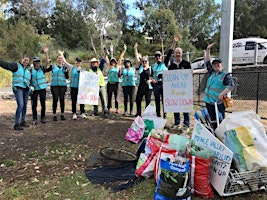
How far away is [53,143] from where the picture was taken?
5562 millimetres

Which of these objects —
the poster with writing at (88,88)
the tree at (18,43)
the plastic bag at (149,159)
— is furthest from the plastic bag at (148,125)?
the tree at (18,43)

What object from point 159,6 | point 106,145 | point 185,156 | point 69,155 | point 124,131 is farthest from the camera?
point 159,6

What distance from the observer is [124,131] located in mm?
6398

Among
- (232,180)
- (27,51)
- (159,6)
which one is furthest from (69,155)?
(159,6)

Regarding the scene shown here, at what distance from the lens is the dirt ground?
4328 millimetres

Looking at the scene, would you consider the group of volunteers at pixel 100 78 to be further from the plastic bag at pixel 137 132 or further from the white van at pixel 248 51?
the white van at pixel 248 51

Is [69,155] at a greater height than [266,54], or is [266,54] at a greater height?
[266,54]

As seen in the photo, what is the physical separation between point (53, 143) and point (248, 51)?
15.2m

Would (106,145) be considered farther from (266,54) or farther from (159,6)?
(159,6)

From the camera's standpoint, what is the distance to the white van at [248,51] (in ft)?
53.7

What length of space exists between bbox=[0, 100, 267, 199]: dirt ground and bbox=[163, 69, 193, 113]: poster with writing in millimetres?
1192

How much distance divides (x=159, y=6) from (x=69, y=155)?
114ft

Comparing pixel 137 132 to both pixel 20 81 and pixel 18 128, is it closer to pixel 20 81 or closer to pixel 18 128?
pixel 20 81

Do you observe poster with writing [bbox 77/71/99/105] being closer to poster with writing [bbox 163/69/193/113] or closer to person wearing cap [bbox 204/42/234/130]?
poster with writing [bbox 163/69/193/113]
